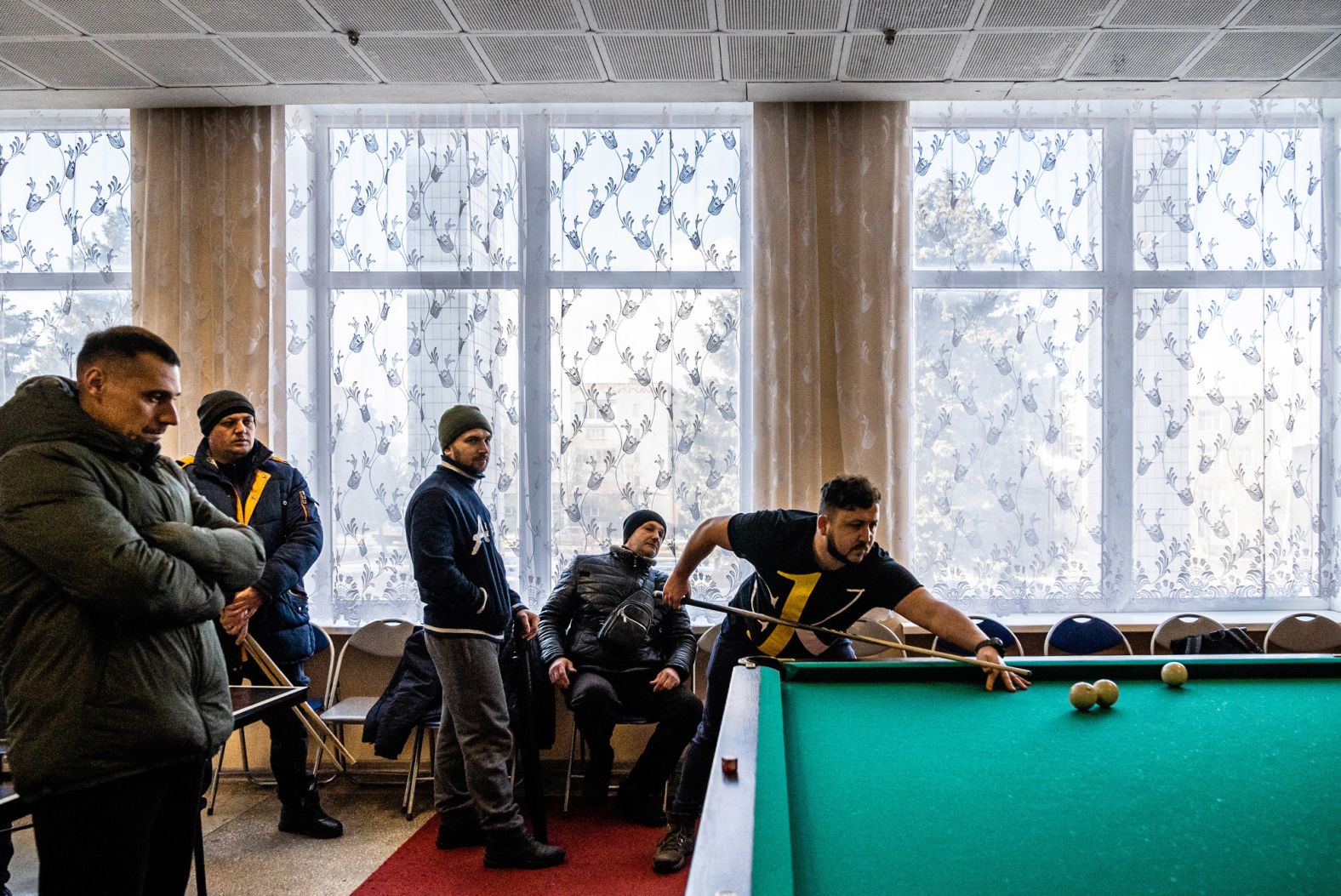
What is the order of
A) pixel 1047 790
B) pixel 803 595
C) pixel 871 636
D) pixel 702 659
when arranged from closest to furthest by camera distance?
pixel 1047 790, pixel 803 595, pixel 871 636, pixel 702 659

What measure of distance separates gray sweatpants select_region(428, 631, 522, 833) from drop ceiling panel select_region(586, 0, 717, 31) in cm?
249

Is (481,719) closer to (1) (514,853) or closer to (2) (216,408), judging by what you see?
(1) (514,853)

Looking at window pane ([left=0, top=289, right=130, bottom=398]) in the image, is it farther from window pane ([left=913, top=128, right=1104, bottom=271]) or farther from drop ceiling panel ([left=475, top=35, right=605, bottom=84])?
window pane ([left=913, top=128, right=1104, bottom=271])

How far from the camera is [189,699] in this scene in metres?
1.83

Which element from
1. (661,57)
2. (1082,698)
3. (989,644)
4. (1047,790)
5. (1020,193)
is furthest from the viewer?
(1020,193)

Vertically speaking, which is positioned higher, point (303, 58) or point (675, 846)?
point (303, 58)

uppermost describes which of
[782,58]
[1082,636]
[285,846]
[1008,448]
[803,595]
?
[782,58]

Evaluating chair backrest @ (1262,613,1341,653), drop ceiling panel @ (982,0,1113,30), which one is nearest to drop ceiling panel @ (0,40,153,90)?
drop ceiling panel @ (982,0,1113,30)

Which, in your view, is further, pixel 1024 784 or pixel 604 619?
pixel 604 619

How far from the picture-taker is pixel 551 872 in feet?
10.5

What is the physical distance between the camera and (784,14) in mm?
3611

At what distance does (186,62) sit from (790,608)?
140 inches

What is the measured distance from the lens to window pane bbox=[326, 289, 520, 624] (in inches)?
177

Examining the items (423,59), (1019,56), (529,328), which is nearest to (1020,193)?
(1019,56)
